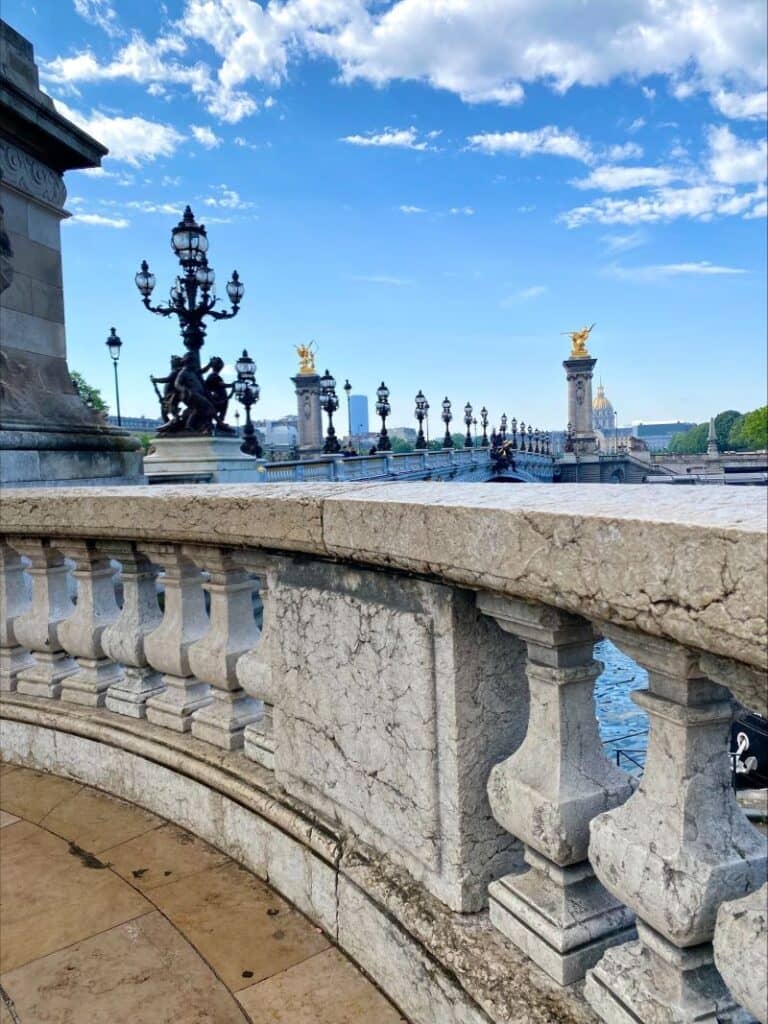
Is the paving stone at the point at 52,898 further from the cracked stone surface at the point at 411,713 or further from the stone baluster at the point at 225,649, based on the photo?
the cracked stone surface at the point at 411,713

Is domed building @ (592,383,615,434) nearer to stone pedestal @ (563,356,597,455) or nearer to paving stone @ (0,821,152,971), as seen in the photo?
stone pedestal @ (563,356,597,455)

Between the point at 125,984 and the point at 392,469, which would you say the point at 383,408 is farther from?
the point at 125,984

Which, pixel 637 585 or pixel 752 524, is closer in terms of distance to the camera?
pixel 752 524

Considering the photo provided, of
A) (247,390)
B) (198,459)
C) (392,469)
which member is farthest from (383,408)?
(198,459)

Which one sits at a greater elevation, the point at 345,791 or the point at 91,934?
the point at 345,791

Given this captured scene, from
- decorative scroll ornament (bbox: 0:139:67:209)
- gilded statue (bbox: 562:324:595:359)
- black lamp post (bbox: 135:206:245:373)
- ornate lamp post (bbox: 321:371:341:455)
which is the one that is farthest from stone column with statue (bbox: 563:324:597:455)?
decorative scroll ornament (bbox: 0:139:67:209)

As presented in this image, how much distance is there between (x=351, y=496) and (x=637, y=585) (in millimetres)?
980

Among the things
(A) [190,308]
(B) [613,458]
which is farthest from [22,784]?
(B) [613,458]

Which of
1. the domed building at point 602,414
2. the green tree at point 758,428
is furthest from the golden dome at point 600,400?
the green tree at point 758,428

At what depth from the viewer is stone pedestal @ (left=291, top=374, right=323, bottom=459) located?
60.6 meters

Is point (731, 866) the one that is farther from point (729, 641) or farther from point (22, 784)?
point (22, 784)

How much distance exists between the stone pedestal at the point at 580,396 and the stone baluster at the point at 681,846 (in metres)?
79.0

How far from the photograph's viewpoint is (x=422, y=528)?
172 centimetres

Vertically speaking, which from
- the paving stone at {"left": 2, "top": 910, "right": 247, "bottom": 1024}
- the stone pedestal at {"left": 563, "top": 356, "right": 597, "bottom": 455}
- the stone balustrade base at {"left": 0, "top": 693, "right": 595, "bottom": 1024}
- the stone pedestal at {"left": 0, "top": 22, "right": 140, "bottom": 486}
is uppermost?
the stone pedestal at {"left": 563, "top": 356, "right": 597, "bottom": 455}
